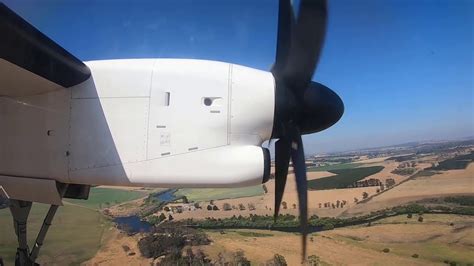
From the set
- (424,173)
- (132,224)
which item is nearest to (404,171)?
(424,173)

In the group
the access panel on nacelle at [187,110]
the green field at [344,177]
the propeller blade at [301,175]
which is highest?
the access panel on nacelle at [187,110]

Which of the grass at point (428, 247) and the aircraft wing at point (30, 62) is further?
the grass at point (428, 247)

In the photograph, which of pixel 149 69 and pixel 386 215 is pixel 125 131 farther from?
pixel 386 215

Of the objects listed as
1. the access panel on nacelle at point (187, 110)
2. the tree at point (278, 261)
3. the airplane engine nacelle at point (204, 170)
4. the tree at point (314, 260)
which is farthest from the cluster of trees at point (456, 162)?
the access panel on nacelle at point (187, 110)

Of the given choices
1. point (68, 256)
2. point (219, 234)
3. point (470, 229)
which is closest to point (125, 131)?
point (68, 256)

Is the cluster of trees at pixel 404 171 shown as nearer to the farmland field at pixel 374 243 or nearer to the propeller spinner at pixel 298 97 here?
the farmland field at pixel 374 243

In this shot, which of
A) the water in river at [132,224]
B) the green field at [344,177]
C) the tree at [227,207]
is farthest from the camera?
the green field at [344,177]

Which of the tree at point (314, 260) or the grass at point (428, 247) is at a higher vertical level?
the tree at point (314, 260)
